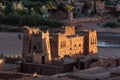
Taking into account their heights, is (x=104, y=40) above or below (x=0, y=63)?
below

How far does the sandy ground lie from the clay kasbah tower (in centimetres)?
854

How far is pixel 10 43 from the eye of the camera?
47469mm

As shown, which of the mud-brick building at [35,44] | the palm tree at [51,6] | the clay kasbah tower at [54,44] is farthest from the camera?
the palm tree at [51,6]

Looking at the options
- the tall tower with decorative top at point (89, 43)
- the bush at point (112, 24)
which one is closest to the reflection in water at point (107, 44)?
the bush at point (112, 24)

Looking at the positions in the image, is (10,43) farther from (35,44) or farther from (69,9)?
(69,9)

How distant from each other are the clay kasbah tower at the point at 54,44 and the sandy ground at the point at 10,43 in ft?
28.0

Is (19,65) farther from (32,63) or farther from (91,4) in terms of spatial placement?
(91,4)

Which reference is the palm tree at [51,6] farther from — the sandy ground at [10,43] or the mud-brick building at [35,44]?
the mud-brick building at [35,44]

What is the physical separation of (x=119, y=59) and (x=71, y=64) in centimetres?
230

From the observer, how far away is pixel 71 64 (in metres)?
27.9

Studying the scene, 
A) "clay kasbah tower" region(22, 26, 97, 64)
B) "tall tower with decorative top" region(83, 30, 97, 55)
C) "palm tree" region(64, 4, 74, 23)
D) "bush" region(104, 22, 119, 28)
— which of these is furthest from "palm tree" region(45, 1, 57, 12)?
"tall tower with decorative top" region(83, 30, 97, 55)

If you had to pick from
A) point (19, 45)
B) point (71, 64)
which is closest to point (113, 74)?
point (71, 64)

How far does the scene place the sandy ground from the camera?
138ft

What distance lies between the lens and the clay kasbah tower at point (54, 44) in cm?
2911
